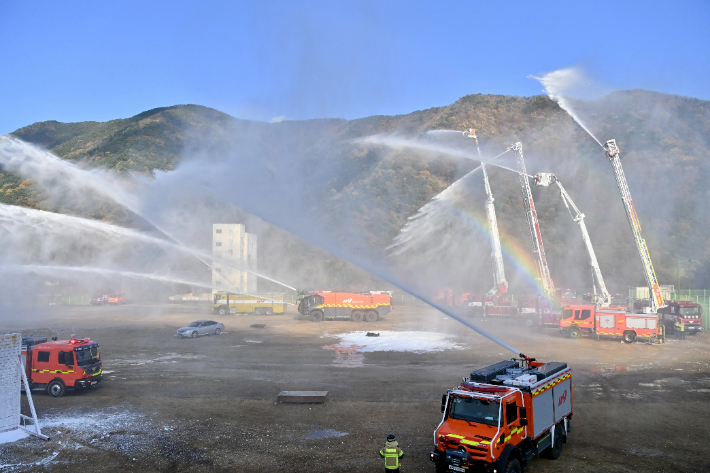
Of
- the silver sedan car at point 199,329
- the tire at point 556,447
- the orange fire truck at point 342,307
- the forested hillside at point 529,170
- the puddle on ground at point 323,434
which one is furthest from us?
the forested hillside at point 529,170

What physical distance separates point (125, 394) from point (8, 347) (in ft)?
17.4

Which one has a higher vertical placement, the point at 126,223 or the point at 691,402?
the point at 126,223

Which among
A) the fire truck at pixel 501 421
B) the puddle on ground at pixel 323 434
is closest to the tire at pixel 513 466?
the fire truck at pixel 501 421

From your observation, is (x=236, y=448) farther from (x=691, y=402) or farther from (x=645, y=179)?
(x=645, y=179)

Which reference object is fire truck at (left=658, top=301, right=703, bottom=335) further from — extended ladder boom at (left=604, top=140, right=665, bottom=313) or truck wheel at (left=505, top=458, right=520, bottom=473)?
truck wheel at (left=505, top=458, right=520, bottom=473)

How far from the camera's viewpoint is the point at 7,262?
4559 centimetres

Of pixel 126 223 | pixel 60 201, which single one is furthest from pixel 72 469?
pixel 60 201

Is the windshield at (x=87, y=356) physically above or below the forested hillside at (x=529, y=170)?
below

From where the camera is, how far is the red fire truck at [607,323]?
1192 inches

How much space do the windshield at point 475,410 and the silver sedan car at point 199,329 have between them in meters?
26.4

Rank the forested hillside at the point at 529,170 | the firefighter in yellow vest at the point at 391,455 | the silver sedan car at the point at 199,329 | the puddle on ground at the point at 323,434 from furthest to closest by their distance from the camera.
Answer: the forested hillside at the point at 529,170, the silver sedan car at the point at 199,329, the puddle on ground at the point at 323,434, the firefighter in yellow vest at the point at 391,455

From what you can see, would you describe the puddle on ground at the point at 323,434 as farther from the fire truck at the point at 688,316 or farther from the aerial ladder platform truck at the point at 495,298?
the aerial ladder platform truck at the point at 495,298

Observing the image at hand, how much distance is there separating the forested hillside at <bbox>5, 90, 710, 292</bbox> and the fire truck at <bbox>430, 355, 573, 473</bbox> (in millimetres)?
70427

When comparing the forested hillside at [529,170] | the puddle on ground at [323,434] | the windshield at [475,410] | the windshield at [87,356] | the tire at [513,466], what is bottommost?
the puddle on ground at [323,434]
